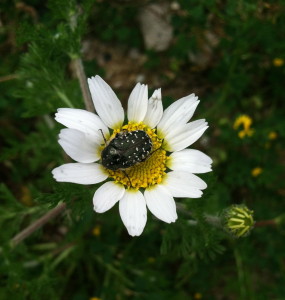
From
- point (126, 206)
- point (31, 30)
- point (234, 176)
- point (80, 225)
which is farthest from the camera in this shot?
point (234, 176)

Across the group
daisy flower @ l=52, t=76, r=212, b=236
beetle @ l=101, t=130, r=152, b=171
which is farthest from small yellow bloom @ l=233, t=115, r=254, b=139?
beetle @ l=101, t=130, r=152, b=171

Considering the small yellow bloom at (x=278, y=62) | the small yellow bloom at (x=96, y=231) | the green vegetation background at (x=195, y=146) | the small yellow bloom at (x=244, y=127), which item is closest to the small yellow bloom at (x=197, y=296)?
the green vegetation background at (x=195, y=146)

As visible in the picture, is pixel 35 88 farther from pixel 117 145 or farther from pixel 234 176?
pixel 234 176

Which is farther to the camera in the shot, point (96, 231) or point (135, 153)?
point (96, 231)

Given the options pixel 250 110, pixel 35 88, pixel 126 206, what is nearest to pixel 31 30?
pixel 35 88

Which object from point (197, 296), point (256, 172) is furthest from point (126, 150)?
point (197, 296)

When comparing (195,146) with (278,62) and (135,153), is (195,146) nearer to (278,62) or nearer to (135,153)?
(278,62)

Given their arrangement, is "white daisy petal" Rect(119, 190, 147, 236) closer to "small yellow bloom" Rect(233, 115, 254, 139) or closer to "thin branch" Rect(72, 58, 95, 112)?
"thin branch" Rect(72, 58, 95, 112)
